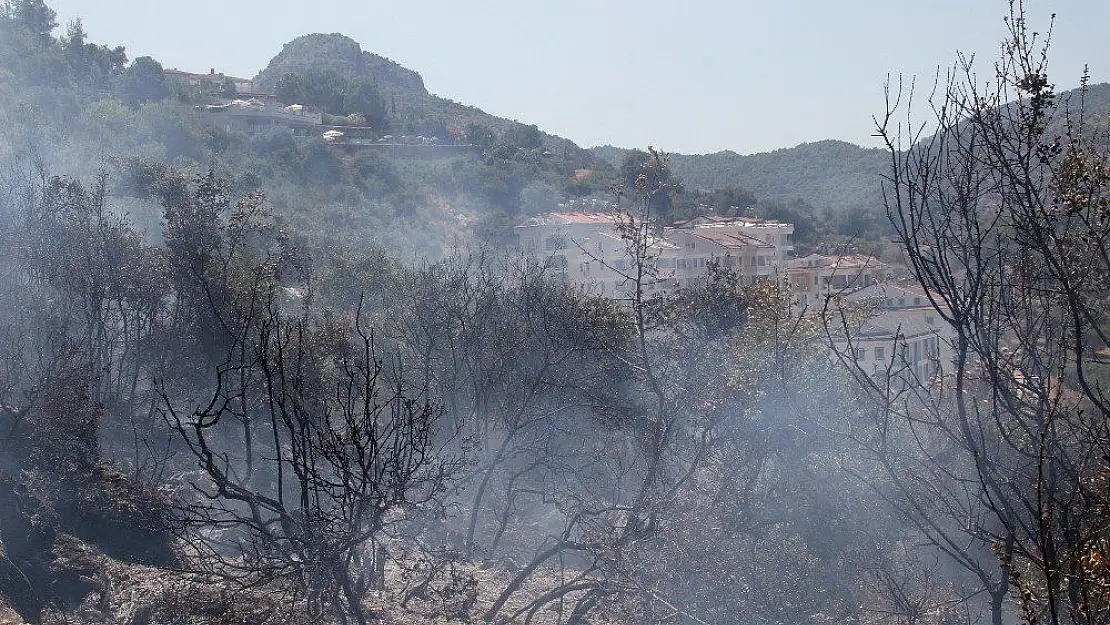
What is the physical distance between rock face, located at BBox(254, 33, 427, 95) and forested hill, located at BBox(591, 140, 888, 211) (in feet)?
88.6

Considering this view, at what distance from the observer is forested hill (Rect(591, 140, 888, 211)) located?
6575cm

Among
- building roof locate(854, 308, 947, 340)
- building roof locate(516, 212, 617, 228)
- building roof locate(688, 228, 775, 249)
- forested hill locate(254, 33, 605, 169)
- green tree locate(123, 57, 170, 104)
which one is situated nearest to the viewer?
building roof locate(854, 308, 947, 340)

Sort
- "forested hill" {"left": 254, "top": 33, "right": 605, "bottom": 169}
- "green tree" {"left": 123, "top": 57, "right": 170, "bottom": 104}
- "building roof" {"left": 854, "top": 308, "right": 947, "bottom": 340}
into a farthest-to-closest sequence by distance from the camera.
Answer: "forested hill" {"left": 254, "top": 33, "right": 605, "bottom": 169}, "green tree" {"left": 123, "top": 57, "right": 170, "bottom": 104}, "building roof" {"left": 854, "top": 308, "right": 947, "bottom": 340}

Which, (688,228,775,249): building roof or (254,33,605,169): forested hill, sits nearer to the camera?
(688,228,775,249): building roof

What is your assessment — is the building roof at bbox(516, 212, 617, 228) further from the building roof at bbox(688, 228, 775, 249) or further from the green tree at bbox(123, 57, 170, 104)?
the green tree at bbox(123, 57, 170, 104)

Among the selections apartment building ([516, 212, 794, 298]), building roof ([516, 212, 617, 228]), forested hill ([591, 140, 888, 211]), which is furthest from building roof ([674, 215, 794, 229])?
forested hill ([591, 140, 888, 211])

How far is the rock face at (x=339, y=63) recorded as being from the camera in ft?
314

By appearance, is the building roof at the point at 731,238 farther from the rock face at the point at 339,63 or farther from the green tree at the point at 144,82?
the rock face at the point at 339,63

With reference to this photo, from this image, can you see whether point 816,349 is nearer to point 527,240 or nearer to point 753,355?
point 753,355

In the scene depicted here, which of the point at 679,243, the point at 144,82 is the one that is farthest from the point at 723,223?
the point at 144,82

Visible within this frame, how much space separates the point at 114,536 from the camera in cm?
1112

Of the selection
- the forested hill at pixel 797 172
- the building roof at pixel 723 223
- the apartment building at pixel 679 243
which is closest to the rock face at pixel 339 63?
the forested hill at pixel 797 172

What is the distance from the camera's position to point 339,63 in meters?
97.7

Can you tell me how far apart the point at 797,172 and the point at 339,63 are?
4747 cm
